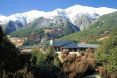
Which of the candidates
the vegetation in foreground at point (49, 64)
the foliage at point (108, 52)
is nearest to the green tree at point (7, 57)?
the vegetation in foreground at point (49, 64)

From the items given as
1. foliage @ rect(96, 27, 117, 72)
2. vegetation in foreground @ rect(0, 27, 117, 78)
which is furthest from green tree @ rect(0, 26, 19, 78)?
foliage @ rect(96, 27, 117, 72)

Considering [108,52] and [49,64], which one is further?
[108,52]

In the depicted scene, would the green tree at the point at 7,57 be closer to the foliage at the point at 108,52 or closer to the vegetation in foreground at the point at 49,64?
the vegetation in foreground at the point at 49,64

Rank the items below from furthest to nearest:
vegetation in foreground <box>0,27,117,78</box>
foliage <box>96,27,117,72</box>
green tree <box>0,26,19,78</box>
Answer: foliage <box>96,27,117,72</box>
vegetation in foreground <box>0,27,117,78</box>
green tree <box>0,26,19,78</box>

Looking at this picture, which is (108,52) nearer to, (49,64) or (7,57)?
(49,64)

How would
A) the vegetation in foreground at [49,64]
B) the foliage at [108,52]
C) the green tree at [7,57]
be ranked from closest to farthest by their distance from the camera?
the green tree at [7,57] < the vegetation in foreground at [49,64] < the foliage at [108,52]

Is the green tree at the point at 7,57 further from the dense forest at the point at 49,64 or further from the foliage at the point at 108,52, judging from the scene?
the foliage at the point at 108,52

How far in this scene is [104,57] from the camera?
67688 mm

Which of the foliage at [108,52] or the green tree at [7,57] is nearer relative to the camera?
the green tree at [7,57]

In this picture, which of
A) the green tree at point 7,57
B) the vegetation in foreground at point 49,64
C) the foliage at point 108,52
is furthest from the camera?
the foliage at point 108,52

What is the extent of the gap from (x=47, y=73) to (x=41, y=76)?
2294 mm

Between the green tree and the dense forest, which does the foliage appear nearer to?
the dense forest

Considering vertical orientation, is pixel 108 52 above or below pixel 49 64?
above

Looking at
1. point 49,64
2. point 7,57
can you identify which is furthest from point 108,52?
point 7,57
